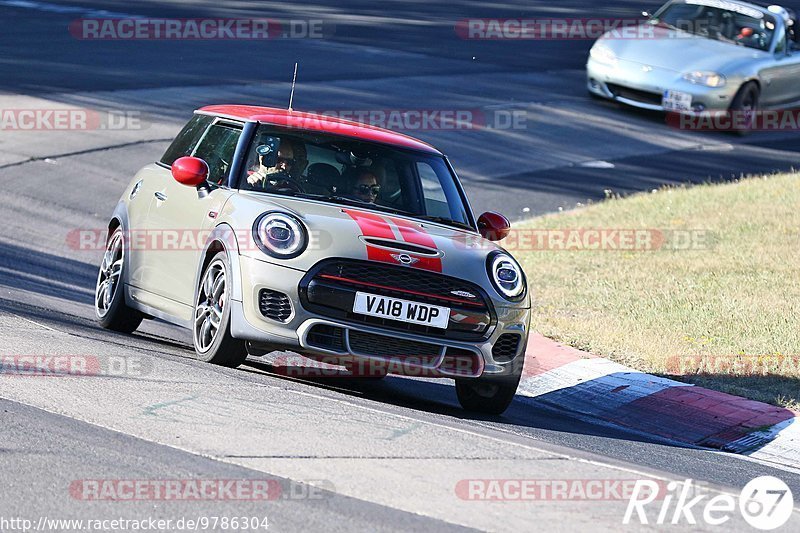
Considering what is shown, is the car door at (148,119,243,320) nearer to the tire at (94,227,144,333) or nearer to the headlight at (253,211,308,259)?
the tire at (94,227,144,333)

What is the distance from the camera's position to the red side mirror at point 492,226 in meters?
8.66

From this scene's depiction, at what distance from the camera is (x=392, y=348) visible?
725cm

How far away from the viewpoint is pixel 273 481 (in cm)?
533

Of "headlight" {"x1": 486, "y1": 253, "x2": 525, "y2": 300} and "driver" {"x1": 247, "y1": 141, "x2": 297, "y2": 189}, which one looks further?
"driver" {"x1": 247, "y1": 141, "x2": 297, "y2": 189}

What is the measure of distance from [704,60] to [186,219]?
13.5 m

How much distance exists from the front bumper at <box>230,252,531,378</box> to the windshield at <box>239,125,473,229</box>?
0.95 meters

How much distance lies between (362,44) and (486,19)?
17.3ft

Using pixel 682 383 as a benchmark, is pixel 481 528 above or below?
above

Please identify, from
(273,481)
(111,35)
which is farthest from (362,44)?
(273,481)

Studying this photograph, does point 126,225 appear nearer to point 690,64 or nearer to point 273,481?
point 273,481

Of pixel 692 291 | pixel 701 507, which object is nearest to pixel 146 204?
pixel 701 507

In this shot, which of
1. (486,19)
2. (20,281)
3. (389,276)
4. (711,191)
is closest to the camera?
(389,276)

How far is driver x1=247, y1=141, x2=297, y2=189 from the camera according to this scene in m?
8.16

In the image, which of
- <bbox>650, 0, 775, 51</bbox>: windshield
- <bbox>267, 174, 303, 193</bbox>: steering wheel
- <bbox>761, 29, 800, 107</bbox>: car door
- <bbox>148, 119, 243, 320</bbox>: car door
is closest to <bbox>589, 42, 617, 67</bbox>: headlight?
<bbox>650, 0, 775, 51</bbox>: windshield
